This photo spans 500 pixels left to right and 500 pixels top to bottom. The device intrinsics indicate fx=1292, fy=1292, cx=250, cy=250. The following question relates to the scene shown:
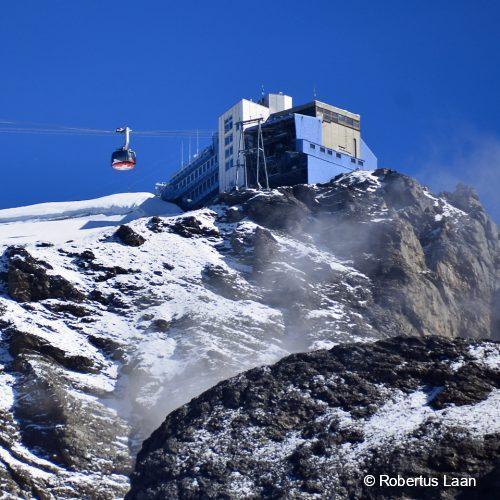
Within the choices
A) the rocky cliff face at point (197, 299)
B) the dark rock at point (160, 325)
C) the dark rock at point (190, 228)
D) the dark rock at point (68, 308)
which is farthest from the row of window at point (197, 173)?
the dark rock at point (68, 308)

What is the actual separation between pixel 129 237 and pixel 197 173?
103 feet

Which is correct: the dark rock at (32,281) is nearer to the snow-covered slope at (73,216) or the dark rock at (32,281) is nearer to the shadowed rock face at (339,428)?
the snow-covered slope at (73,216)

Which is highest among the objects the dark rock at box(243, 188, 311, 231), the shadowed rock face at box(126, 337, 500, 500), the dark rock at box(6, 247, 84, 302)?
the dark rock at box(243, 188, 311, 231)

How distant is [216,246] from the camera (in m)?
108

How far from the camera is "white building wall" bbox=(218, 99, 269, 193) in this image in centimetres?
12625

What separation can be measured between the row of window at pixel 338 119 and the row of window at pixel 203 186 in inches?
495

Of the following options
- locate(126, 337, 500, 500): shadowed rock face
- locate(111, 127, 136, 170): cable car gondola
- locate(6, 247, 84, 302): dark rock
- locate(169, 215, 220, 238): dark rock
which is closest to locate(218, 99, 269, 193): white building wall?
locate(169, 215, 220, 238): dark rock

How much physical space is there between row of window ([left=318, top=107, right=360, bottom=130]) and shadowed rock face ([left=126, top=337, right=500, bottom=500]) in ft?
173

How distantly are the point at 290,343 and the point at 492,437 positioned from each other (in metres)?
29.8

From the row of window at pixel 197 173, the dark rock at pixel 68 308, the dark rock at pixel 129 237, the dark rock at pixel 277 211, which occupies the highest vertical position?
the row of window at pixel 197 173

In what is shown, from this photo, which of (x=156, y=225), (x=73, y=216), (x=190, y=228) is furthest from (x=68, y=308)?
(x=73, y=216)

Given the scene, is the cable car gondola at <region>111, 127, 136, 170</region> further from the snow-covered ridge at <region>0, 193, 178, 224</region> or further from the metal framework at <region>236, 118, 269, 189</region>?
the snow-covered ridge at <region>0, 193, 178, 224</region>

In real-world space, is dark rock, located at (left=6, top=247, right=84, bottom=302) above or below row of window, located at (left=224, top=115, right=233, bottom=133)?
below

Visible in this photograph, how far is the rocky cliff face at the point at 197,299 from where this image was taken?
255 feet
